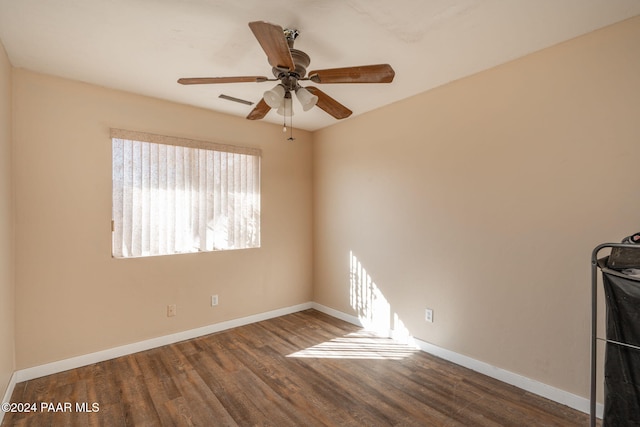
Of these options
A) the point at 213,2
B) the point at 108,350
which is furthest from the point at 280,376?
the point at 213,2

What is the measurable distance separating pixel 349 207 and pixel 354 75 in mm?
2185

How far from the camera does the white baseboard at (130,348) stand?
2.52m

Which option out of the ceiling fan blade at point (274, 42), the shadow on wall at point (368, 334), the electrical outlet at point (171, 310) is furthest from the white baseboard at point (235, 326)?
the ceiling fan blade at point (274, 42)

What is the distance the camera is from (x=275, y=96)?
1.82 meters

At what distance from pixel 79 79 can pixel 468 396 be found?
13.4 ft

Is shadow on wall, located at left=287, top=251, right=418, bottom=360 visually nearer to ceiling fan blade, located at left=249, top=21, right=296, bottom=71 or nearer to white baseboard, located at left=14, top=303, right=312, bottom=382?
white baseboard, located at left=14, top=303, right=312, bottom=382

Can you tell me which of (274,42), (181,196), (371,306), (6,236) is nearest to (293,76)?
(274,42)

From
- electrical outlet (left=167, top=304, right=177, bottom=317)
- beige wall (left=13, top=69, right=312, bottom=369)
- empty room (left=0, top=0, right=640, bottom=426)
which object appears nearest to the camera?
empty room (left=0, top=0, right=640, bottom=426)

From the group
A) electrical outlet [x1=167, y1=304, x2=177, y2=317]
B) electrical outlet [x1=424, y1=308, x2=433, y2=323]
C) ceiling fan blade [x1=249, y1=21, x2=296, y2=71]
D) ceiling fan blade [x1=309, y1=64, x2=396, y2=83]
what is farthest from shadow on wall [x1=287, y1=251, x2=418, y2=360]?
ceiling fan blade [x1=249, y1=21, x2=296, y2=71]

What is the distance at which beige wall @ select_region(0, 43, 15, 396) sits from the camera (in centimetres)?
209

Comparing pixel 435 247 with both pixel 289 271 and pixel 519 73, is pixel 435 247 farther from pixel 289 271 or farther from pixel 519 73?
pixel 289 271

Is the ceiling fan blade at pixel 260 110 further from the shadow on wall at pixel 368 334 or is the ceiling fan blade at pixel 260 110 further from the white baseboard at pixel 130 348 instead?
the white baseboard at pixel 130 348

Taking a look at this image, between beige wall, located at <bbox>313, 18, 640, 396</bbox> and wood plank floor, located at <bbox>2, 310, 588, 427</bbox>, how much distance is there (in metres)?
0.34

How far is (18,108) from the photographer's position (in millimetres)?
2447
